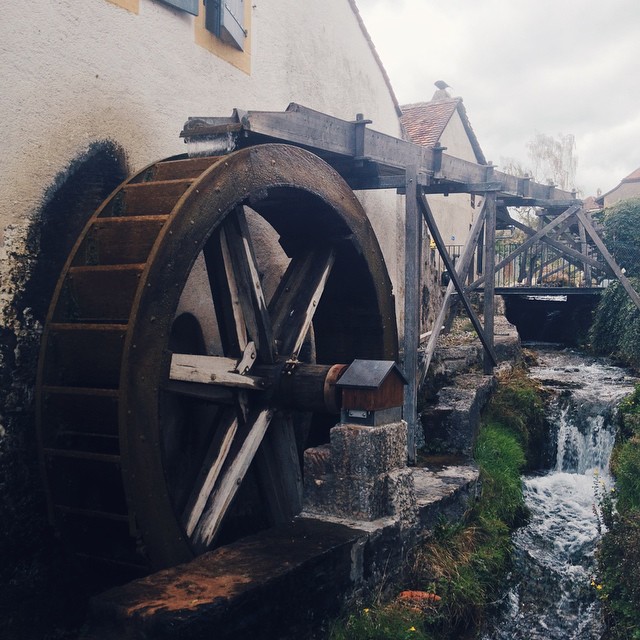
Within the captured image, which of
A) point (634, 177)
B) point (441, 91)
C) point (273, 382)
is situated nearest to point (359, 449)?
point (273, 382)

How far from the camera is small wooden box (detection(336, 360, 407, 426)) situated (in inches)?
159

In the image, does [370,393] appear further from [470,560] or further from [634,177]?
[634,177]

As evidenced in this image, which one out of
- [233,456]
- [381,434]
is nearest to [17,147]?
[233,456]

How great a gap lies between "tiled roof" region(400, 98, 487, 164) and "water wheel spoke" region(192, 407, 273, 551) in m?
10.6

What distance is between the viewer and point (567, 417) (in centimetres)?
766

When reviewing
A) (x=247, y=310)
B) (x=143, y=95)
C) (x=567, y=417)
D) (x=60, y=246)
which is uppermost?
(x=143, y=95)

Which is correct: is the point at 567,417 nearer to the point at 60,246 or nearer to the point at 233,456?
the point at 233,456

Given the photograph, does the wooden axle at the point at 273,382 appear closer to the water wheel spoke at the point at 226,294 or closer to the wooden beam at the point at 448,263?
the water wheel spoke at the point at 226,294

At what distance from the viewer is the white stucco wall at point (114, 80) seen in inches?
141

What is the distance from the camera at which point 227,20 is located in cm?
498

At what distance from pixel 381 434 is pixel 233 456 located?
0.86m

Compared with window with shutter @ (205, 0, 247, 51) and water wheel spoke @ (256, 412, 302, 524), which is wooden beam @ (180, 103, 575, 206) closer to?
window with shutter @ (205, 0, 247, 51)

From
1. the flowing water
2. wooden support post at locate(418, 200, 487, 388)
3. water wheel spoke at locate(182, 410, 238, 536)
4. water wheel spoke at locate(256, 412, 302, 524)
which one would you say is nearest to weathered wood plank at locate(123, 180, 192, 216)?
water wheel spoke at locate(182, 410, 238, 536)

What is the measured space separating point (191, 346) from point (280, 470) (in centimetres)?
Answer: 104
